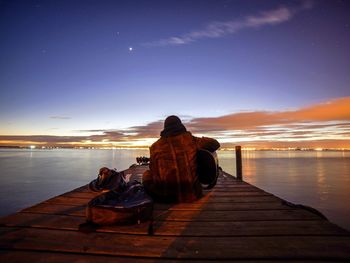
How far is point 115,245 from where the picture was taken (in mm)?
2754

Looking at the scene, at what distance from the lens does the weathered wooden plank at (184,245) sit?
8.32 feet

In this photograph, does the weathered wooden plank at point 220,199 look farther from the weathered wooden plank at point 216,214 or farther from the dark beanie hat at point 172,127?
the dark beanie hat at point 172,127

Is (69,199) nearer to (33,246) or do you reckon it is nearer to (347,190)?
(33,246)

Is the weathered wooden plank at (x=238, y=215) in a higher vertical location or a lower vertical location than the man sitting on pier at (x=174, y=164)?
lower

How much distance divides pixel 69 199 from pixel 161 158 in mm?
2509

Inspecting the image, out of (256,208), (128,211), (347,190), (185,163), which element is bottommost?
(347,190)

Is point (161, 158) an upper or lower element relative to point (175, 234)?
upper

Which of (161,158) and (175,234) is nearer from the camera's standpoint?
(175,234)

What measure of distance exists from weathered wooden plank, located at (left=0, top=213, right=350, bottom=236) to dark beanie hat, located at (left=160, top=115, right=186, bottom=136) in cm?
170

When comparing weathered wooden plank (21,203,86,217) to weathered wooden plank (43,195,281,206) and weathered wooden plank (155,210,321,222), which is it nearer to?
weathered wooden plank (43,195,281,206)

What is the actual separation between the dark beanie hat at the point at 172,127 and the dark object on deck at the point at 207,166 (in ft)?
2.30

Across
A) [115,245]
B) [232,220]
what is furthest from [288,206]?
[115,245]

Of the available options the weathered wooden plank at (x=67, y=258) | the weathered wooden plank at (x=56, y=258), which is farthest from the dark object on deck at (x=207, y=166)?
the weathered wooden plank at (x=56, y=258)

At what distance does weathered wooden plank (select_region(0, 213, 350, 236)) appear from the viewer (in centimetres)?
319
